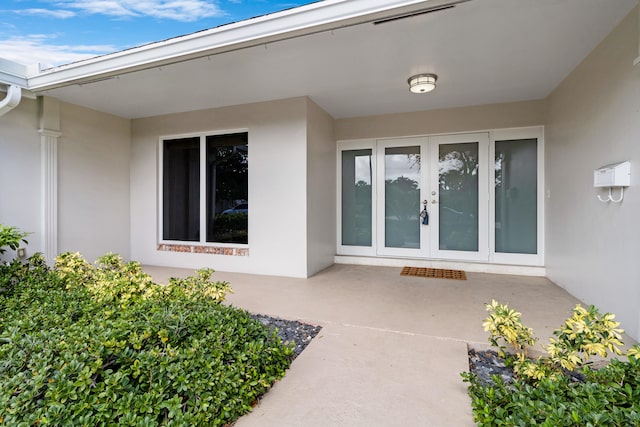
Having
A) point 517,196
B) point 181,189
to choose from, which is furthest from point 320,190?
point 517,196

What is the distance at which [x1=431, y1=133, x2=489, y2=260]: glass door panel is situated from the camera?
470 cm

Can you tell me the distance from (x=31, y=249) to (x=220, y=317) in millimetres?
3870

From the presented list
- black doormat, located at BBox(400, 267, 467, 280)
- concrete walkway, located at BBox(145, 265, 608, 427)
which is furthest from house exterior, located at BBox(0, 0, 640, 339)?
concrete walkway, located at BBox(145, 265, 608, 427)

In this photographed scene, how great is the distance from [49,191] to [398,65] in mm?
4919

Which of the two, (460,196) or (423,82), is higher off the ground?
(423,82)

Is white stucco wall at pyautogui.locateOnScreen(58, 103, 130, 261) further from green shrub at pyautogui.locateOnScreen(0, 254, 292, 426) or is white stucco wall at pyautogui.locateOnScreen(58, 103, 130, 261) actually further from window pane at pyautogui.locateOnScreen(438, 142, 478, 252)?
window pane at pyautogui.locateOnScreen(438, 142, 478, 252)

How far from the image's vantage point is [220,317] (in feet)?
6.84

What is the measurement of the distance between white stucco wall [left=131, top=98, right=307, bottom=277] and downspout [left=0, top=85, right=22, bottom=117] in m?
1.77

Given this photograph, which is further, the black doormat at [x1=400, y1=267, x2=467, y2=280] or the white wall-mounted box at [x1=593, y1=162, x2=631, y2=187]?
the black doormat at [x1=400, y1=267, x2=467, y2=280]

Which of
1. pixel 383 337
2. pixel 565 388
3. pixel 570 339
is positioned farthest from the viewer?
pixel 383 337

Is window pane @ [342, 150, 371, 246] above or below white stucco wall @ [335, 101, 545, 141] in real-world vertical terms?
below

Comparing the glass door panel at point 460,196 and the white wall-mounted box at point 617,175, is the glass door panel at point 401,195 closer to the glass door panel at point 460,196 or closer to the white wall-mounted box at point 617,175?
the glass door panel at point 460,196

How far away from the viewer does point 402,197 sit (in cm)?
513

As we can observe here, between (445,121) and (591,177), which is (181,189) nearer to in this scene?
(445,121)
